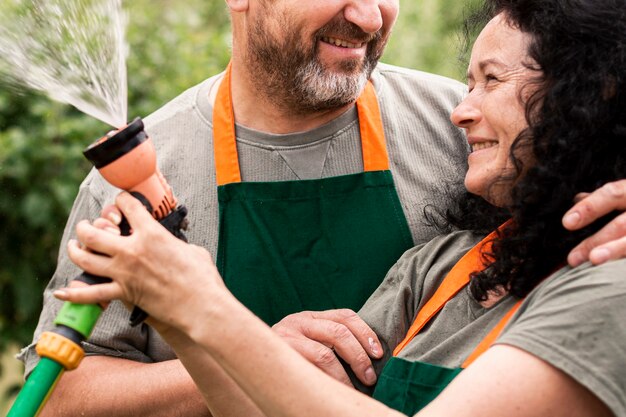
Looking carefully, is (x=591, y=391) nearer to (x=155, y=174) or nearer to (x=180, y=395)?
(x=155, y=174)

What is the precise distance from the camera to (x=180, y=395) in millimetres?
2676

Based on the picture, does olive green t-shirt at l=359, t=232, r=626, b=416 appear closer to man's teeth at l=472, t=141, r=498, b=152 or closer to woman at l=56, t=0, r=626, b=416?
woman at l=56, t=0, r=626, b=416

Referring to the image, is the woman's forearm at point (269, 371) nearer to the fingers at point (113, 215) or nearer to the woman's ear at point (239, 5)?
the fingers at point (113, 215)

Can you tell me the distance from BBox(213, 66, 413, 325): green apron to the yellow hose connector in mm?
946

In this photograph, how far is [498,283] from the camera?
2207 millimetres

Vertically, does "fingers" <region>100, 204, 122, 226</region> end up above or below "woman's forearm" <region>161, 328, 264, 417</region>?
above

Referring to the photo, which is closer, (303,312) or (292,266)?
(303,312)

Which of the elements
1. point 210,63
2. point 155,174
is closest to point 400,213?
point 155,174

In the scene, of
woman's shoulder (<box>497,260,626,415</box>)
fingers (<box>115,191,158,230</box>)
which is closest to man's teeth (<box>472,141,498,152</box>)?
woman's shoulder (<box>497,260,626,415</box>)

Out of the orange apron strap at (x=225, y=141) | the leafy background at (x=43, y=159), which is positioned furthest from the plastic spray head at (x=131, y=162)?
the leafy background at (x=43, y=159)

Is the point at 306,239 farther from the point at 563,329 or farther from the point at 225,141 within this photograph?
the point at 563,329

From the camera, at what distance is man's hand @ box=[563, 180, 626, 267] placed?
1977 millimetres

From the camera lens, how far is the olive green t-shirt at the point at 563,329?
179 centimetres

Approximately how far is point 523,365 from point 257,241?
115 centimetres
